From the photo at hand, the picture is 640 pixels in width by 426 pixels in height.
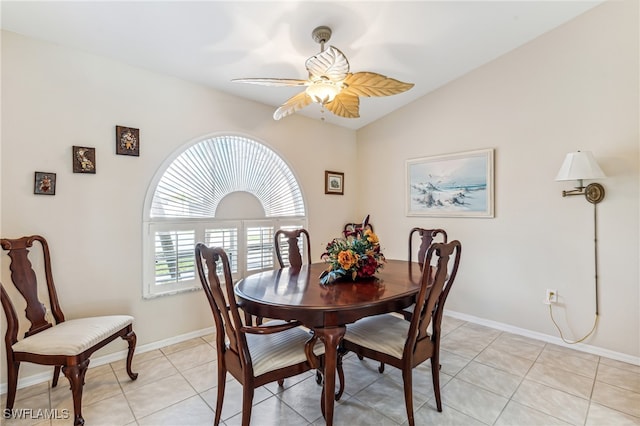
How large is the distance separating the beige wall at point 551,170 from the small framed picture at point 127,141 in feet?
10.1

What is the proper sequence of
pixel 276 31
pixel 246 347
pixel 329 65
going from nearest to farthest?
pixel 246 347
pixel 329 65
pixel 276 31

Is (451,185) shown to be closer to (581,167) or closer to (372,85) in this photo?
(581,167)

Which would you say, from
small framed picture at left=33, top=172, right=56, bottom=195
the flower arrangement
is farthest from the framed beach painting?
small framed picture at left=33, top=172, right=56, bottom=195

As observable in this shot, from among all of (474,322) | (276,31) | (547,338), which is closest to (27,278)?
(276,31)

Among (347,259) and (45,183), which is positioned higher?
(45,183)

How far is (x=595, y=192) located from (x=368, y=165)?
8.31 ft

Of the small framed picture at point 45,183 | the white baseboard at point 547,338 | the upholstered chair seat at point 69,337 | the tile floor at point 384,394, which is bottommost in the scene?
the tile floor at point 384,394

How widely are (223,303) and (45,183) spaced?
1.76m

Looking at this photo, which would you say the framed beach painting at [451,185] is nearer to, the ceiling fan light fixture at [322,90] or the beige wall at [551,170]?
the beige wall at [551,170]

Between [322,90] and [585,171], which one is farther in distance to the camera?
[585,171]

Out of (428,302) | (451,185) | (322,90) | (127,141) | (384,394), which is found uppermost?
(322,90)

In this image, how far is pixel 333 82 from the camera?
198 centimetres

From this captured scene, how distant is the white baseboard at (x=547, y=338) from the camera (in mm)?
2523

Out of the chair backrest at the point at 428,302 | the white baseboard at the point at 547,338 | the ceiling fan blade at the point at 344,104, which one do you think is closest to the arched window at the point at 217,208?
the ceiling fan blade at the point at 344,104
